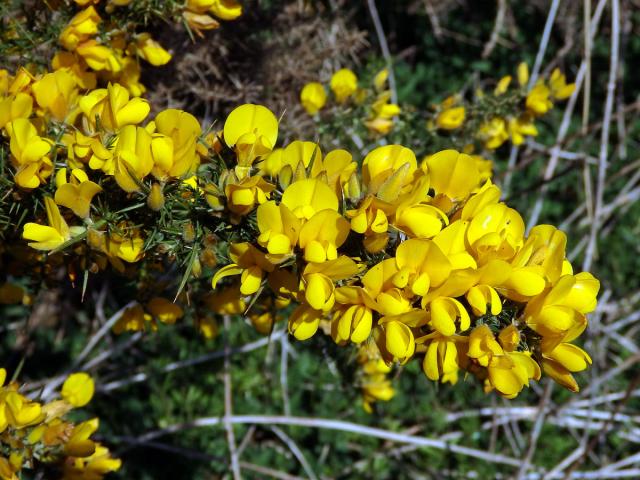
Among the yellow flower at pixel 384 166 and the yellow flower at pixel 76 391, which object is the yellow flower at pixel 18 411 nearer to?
the yellow flower at pixel 76 391

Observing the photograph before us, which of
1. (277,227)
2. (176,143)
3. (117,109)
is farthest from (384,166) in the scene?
(117,109)

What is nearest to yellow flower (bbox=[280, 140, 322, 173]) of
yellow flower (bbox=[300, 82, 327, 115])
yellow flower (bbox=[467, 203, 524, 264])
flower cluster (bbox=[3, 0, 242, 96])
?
yellow flower (bbox=[467, 203, 524, 264])

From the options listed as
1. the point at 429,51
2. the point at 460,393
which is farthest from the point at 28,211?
the point at 429,51

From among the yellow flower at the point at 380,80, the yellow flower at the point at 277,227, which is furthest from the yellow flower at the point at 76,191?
the yellow flower at the point at 380,80

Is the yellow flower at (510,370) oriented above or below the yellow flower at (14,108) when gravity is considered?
below

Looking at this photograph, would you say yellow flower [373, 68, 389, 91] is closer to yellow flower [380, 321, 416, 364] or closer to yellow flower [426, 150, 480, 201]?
yellow flower [426, 150, 480, 201]

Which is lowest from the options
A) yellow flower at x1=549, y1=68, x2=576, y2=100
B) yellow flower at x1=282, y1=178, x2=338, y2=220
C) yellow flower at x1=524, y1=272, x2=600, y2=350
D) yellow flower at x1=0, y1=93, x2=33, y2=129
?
yellow flower at x1=549, y1=68, x2=576, y2=100
